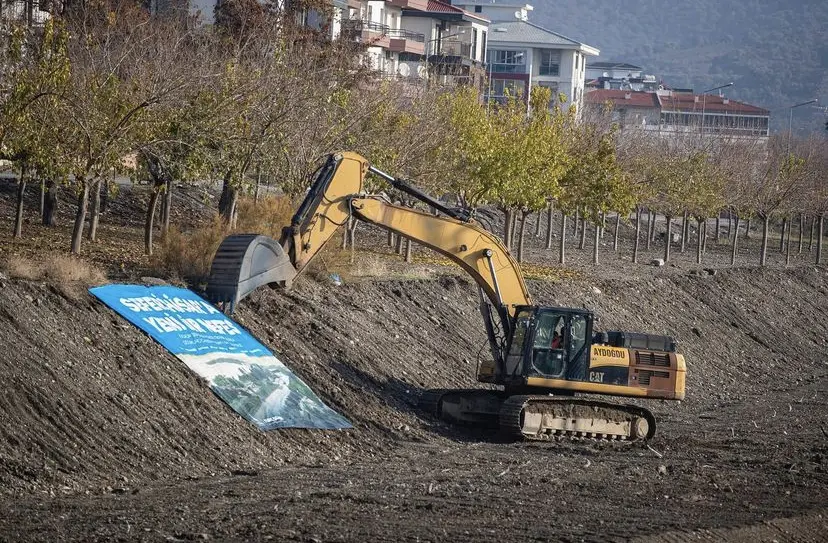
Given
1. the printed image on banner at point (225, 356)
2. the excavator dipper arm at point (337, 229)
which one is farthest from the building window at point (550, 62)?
the printed image on banner at point (225, 356)

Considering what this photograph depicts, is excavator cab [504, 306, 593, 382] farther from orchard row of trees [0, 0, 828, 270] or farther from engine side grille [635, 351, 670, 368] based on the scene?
orchard row of trees [0, 0, 828, 270]

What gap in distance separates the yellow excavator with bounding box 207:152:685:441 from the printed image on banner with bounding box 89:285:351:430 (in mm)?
969

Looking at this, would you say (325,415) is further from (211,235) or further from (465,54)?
(465,54)

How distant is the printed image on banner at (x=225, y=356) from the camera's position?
22344 millimetres

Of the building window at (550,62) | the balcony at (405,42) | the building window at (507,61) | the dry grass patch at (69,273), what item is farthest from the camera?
the building window at (507,61)

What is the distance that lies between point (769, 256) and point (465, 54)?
30.0m

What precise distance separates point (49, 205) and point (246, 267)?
45.7ft

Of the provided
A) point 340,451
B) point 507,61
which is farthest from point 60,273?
point 507,61

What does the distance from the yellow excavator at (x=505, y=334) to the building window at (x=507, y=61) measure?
105 metres

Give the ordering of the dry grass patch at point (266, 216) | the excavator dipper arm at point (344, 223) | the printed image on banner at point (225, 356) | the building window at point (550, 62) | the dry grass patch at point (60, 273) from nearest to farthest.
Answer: the printed image on banner at point (225, 356) → the dry grass patch at point (60, 273) → the excavator dipper arm at point (344, 223) → the dry grass patch at point (266, 216) → the building window at point (550, 62)

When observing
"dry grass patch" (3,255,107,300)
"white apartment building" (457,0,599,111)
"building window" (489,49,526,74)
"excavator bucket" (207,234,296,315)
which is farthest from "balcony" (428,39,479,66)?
"dry grass patch" (3,255,107,300)

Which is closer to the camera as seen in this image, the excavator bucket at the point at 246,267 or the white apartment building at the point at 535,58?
the excavator bucket at the point at 246,267

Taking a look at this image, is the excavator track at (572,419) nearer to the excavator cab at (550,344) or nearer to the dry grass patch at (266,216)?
the excavator cab at (550,344)

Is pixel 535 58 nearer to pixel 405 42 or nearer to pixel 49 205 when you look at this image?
pixel 405 42
